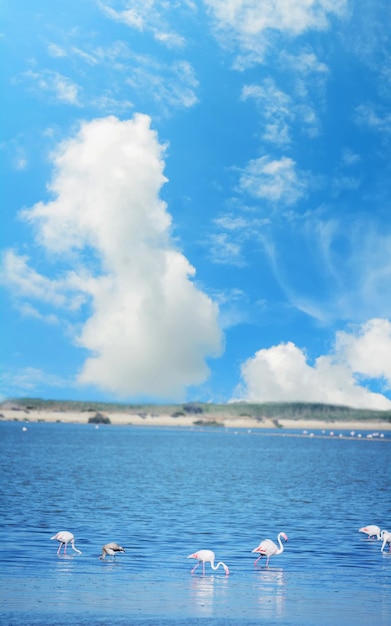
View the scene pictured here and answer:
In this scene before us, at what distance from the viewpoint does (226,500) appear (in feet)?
183

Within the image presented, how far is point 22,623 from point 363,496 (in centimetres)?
4802

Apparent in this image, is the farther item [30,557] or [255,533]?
[255,533]

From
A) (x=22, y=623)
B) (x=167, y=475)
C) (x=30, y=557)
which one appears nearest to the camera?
(x=22, y=623)

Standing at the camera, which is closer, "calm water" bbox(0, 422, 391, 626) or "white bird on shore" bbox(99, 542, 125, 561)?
"calm water" bbox(0, 422, 391, 626)

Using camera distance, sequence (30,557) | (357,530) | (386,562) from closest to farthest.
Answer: (30,557)
(386,562)
(357,530)

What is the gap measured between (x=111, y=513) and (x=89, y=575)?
19181 millimetres

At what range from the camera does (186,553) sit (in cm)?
3192

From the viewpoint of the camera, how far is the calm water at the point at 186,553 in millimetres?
21519

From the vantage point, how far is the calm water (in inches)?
847

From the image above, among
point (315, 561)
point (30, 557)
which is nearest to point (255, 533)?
point (315, 561)

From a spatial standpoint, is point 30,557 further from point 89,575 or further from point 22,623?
point 22,623

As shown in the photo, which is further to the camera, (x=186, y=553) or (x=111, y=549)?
(x=186, y=553)

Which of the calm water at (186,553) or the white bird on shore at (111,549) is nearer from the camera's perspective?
the calm water at (186,553)

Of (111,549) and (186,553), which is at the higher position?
(111,549)
